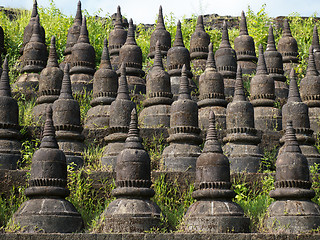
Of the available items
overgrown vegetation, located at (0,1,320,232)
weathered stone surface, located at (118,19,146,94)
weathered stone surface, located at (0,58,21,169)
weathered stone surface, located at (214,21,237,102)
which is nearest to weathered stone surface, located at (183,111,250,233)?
overgrown vegetation, located at (0,1,320,232)

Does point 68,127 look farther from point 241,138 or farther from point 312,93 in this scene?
point 312,93

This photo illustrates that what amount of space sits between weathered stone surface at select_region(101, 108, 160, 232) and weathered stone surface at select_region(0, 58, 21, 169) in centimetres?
217

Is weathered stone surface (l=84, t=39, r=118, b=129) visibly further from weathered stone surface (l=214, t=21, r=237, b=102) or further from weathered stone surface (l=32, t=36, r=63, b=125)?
weathered stone surface (l=214, t=21, r=237, b=102)

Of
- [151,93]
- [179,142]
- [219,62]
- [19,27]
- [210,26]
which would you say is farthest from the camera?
[210,26]

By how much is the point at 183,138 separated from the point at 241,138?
37.2 inches

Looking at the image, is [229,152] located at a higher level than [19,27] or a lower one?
lower

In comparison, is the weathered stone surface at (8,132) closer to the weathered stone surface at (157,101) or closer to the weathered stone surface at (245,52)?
the weathered stone surface at (157,101)

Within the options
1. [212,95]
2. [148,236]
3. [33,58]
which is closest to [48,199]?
[148,236]

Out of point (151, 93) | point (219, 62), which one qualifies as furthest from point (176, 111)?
point (219, 62)

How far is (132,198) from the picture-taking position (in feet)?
30.4

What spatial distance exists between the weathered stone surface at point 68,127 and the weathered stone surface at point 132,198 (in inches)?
70.2

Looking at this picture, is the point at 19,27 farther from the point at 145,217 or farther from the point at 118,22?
the point at 145,217

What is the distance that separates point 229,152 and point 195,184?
1661 mm

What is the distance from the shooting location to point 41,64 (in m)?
14.1
